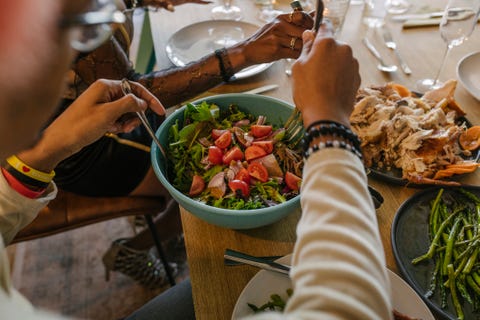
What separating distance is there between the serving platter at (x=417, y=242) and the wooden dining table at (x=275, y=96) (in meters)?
0.03

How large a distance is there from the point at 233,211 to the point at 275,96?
0.61 meters

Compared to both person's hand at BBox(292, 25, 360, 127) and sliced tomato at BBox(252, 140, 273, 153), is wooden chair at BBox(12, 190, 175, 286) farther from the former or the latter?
person's hand at BBox(292, 25, 360, 127)

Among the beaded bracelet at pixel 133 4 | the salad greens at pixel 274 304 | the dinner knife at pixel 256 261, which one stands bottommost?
the salad greens at pixel 274 304

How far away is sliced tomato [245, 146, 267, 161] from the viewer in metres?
0.95

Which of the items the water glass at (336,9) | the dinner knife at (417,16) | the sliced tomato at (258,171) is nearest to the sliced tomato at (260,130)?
the sliced tomato at (258,171)

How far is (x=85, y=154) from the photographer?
1279mm

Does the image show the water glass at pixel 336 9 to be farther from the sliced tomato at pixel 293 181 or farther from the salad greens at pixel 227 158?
the sliced tomato at pixel 293 181

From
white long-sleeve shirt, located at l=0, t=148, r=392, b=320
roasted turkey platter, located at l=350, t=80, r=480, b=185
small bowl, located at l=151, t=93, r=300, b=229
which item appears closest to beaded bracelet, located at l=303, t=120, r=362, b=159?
white long-sleeve shirt, located at l=0, t=148, r=392, b=320

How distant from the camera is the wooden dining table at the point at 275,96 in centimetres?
81

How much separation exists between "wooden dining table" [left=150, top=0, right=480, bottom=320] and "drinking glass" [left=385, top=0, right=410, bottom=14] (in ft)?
0.14

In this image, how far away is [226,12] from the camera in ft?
5.71

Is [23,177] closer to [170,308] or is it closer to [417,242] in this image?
[170,308]

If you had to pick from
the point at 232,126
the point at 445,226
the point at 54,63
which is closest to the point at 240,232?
the point at 232,126

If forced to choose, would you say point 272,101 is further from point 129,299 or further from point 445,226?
point 129,299
